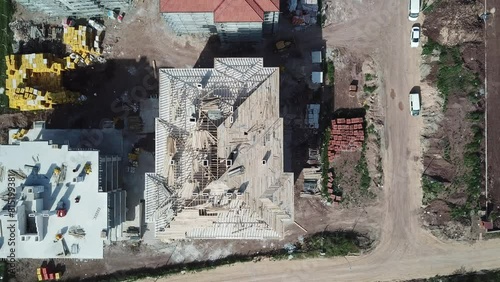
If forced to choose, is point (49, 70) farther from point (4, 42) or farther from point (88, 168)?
point (88, 168)

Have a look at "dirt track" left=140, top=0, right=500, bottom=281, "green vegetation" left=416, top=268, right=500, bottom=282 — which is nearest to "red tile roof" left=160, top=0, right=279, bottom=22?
"dirt track" left=140, top=0, right=500, bottom=281

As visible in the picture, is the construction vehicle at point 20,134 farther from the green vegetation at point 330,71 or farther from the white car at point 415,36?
the white car at point 415,36

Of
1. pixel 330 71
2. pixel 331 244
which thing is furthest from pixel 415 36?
pixel 331 244

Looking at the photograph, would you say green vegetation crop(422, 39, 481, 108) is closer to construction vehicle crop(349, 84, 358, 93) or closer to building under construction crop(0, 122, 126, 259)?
construction vehicle crop(349, 84, 358, 93)

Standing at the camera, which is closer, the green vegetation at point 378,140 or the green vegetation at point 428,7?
the green vegetation at point 428,7

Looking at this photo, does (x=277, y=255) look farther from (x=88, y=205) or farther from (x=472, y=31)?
(x=472, y=31)

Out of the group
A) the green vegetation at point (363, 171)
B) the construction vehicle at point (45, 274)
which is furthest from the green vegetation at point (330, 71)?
the construction vehicle at point (45, 274)
